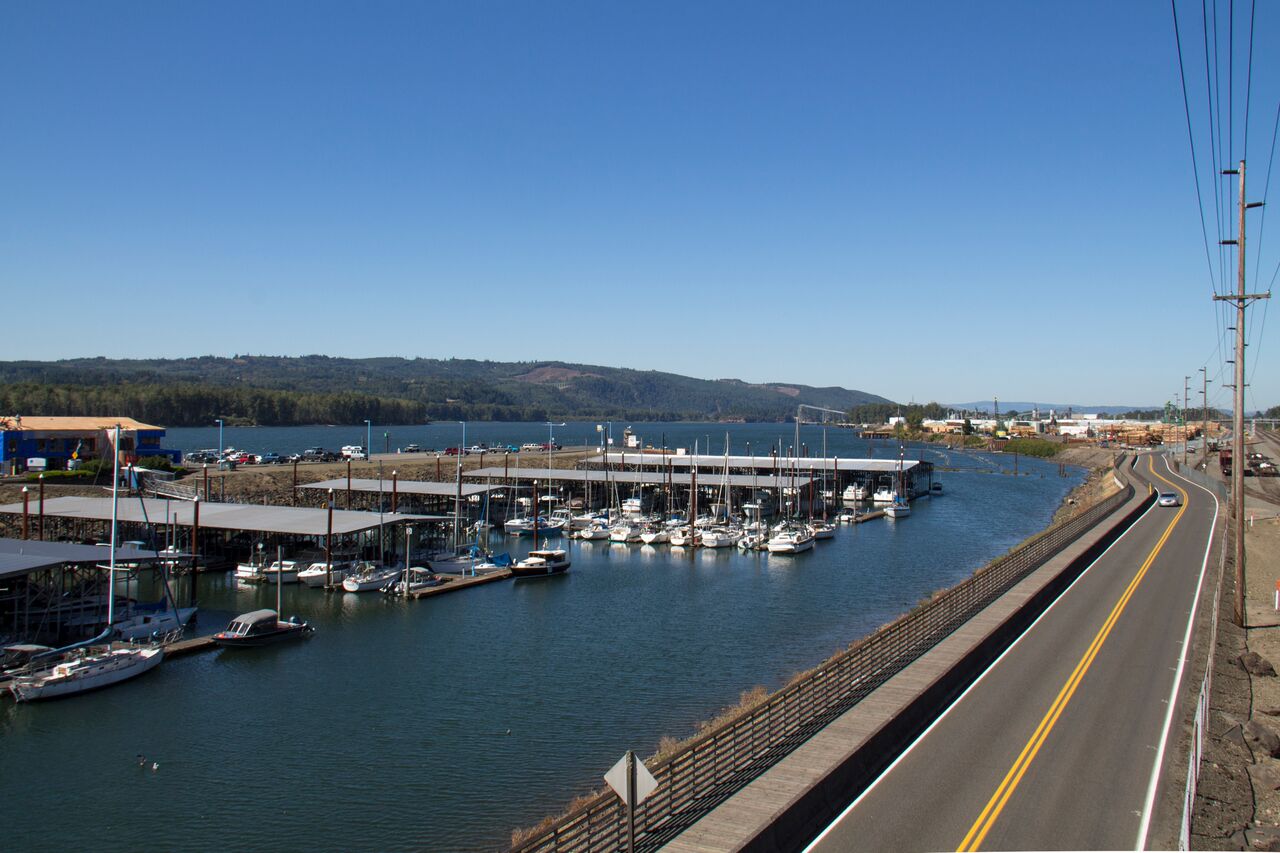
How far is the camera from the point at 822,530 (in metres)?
60.7

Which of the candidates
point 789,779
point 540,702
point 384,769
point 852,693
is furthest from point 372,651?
point 789,779

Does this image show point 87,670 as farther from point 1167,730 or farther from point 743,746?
point 1167,730

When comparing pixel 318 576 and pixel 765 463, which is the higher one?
pixel 765 463

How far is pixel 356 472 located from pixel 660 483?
2520cm

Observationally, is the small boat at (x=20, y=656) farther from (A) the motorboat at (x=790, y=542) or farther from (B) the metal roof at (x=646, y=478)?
(B) the metal roof at (x=646, y=478)

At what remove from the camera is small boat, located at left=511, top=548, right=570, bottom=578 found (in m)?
45.1

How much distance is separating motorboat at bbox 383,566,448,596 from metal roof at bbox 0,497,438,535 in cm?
287

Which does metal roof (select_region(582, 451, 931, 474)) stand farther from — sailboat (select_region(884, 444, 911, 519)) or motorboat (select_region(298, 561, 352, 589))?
motorboat (select_region(298, 561, 352, 589))

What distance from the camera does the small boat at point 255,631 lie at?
101 ft

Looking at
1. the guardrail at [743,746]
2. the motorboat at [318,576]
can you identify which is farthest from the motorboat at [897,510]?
the guardrail at [743,746]

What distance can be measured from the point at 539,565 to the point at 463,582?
407 cm

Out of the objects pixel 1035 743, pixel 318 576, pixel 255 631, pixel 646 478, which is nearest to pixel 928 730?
pixel 1035 743

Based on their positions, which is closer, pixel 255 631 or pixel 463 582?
pixel 255 631

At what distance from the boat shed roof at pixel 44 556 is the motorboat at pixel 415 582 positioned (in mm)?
9844
